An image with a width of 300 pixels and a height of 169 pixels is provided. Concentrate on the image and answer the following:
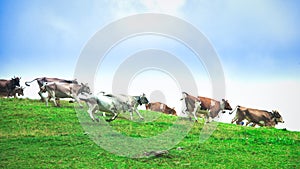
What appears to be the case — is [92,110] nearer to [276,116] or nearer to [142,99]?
[142,99]

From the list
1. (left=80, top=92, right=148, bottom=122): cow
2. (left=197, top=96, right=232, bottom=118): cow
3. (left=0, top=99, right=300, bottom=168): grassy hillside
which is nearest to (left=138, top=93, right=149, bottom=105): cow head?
(left=80, top=92, right=148, bottom=122): cow

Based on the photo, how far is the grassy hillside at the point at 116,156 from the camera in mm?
13727

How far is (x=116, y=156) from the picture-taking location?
14.5m

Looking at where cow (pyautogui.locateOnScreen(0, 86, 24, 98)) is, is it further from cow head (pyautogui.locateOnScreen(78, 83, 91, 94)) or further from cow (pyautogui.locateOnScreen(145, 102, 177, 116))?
cow (pyautogui.locateOnScreen(145, 102, 177, 116))

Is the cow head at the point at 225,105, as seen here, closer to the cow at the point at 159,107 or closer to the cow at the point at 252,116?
the cow at the point at 252,116

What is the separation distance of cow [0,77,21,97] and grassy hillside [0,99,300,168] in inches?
419

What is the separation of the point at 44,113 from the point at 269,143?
12532mm

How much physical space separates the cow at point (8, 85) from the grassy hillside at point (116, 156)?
34.9ft

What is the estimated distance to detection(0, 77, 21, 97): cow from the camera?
33.0 metres

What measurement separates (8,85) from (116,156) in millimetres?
21893

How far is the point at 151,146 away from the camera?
16312 millimetres

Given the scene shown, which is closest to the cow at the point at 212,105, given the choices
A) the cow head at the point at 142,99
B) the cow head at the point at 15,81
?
the cow head at the point at 142,99

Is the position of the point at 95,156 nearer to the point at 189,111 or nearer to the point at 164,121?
the point at 164,121

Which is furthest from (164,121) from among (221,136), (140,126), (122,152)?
(122,152)
